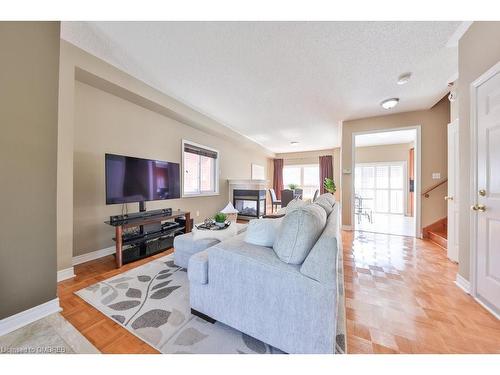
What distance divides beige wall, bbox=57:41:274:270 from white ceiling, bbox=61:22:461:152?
0.69 feet

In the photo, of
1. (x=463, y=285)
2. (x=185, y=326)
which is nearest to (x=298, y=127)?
(x=463, y=285)

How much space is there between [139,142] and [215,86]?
1.58m

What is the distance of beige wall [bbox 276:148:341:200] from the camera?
7691mm

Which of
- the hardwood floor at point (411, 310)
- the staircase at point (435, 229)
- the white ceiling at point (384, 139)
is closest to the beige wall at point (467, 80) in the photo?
the hardwood floor at point (411, 310)

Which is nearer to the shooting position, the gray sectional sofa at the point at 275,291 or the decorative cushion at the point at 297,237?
the gray sectional sofa at the point at 275,291

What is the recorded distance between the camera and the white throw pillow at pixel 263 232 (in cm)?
140

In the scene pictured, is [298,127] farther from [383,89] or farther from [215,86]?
[215,86]

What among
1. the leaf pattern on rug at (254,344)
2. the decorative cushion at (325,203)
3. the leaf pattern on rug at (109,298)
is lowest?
the leaf pattern on rug at (254,344)

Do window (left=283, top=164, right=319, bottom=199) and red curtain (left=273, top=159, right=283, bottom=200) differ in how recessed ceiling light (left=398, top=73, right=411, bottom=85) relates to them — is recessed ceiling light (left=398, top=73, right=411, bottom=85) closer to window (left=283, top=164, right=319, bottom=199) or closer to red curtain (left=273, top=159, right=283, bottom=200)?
window (left=283, top=164, right=319, bottom=199)

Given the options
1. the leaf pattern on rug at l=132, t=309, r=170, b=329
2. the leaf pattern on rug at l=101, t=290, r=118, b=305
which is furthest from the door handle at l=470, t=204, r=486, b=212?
the leaf pattern on rug at l=101, t=290, r=118, b=305

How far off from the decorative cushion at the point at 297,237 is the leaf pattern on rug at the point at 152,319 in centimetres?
103

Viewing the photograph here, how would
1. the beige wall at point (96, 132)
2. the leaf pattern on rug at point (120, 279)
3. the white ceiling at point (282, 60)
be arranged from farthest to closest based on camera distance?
1. the beige wall at point (96, 132)
2. the leaf pattern on rug at point (120, 279)
3. the white ceiling at point (282, 60)

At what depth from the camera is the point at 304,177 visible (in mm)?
8617

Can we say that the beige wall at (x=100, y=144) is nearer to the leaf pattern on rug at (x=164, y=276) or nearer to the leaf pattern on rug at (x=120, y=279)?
the leaf pattern on rug at (x=120, y=279)
